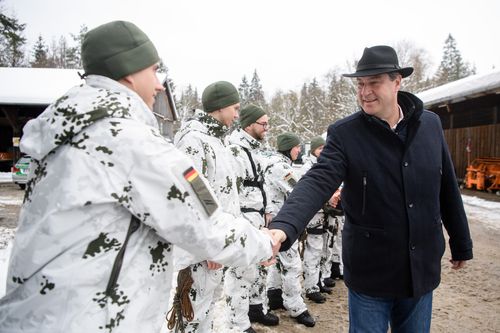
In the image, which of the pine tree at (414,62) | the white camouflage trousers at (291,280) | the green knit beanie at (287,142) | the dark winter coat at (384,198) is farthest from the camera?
the pine tree at (414,62)

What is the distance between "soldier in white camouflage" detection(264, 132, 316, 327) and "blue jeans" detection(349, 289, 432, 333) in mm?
2099

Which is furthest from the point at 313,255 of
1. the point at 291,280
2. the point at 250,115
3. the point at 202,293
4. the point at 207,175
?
the point at 207,175

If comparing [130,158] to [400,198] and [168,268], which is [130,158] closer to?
[168,268]

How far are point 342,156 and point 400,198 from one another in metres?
0.44

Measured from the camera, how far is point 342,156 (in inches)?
93.4

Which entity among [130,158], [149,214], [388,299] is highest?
[130,158]

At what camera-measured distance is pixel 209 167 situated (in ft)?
10.3

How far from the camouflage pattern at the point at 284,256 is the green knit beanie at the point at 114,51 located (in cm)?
294

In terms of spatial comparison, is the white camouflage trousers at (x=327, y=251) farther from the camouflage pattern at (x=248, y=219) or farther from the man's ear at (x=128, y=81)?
the man's ear at (x=128, y=81)

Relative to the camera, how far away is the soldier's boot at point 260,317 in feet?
14.3

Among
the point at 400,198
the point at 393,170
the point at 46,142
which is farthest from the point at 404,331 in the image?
the point at 46,142


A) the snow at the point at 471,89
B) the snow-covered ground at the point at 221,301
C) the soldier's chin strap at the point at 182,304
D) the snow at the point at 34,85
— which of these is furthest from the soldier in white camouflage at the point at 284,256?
the snow at the point at 34,85

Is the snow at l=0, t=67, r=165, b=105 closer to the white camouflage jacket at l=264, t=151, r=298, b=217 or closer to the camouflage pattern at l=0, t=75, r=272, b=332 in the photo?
the white camouflage jacket at l=264, t=151, r=298, b=217

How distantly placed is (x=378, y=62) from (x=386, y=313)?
1633 millimetres
